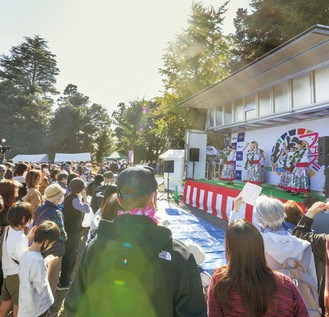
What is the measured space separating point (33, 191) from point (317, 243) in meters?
4.06

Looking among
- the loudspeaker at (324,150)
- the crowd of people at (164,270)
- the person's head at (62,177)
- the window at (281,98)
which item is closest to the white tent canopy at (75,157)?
the person's head at (62,177)

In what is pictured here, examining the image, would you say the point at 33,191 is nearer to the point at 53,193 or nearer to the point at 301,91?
the point at 53,193

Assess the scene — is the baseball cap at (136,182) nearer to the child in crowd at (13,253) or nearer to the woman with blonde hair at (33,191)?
the child in crowd at (13,253)

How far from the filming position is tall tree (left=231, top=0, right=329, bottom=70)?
13.0 metres

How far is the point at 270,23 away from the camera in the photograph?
15.4 meters

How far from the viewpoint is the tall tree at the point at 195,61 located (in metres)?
20.8

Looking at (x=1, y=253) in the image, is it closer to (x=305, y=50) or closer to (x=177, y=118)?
(x=305, y=50)

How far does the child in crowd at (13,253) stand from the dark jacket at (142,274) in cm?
181

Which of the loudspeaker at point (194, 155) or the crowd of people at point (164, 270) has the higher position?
the loudspeaker at point (194, 155)

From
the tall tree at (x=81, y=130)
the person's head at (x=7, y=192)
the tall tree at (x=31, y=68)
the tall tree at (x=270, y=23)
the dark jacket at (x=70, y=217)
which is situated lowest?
the dark jacket at (x=70, y=217)

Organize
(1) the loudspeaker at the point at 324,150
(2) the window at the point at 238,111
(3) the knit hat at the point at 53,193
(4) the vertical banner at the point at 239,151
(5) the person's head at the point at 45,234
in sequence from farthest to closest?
(4) the vertical banner at the point at 239,151, (2) the window at the point at 238,111, (1) the loudspeaker at the point at 324,150, (3) the knit hat at the point at 53,193, (5) the person's head at the point at 45,234

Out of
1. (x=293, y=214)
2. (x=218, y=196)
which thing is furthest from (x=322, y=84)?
(x=293, y=214)

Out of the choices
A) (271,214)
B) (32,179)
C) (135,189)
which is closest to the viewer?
(135,189)

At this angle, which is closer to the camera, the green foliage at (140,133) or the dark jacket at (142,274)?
the dark jacket at (142,274)
